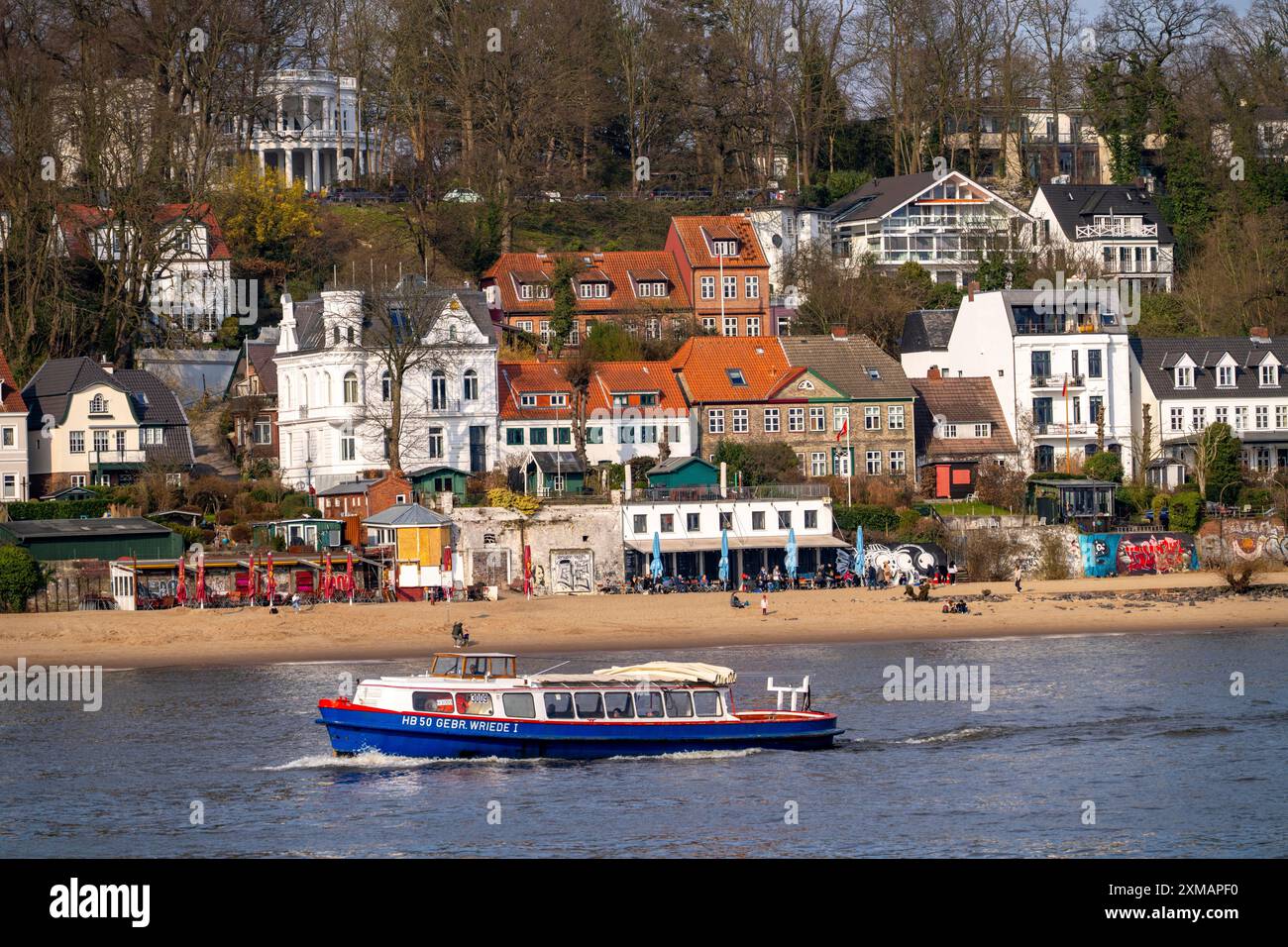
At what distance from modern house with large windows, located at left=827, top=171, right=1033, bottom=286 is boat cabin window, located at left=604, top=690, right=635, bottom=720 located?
216 ft

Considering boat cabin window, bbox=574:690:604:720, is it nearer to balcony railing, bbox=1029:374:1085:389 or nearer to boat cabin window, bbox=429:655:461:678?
boat cabin window, bbox=429:655:461:678

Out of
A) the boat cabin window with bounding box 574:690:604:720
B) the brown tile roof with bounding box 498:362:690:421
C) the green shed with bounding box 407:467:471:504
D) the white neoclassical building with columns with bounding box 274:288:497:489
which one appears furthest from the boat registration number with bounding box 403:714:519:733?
the brown tile roof with bounding box 498:362:690:421

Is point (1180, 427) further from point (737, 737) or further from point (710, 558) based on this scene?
point (737, 737)

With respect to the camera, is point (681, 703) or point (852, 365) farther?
point (852, 365)

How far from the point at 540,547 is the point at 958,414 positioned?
25.1 meters

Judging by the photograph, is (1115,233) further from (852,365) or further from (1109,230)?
(852,365)

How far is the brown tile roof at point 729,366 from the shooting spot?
7806 centimetres

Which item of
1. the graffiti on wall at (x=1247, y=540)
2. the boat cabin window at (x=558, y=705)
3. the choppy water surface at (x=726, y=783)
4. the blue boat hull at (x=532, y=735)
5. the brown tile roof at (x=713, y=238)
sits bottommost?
the choppy water surface at (x=726, y=783)

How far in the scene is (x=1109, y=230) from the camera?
101 metres

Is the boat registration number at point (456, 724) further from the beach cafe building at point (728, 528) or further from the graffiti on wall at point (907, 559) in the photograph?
the graffiti on wall at point (907, 559)

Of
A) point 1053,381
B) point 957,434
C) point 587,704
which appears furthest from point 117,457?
point 1053,381

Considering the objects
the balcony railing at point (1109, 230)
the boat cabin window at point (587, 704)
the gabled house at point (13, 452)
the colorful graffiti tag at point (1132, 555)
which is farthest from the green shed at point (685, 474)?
the balcony railing at point (1109, 230)

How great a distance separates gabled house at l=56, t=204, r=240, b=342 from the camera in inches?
3120

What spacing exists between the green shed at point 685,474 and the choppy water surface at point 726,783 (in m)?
22.1
